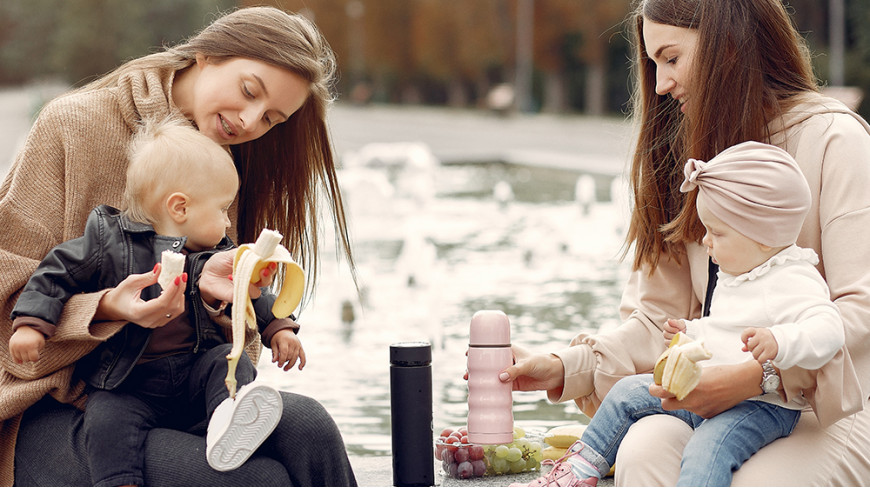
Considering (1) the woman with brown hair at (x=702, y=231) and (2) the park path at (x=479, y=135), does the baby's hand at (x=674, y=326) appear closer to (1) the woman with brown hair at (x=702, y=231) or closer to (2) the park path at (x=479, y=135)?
(1) the woman with brown hair at (x=702, y=231)

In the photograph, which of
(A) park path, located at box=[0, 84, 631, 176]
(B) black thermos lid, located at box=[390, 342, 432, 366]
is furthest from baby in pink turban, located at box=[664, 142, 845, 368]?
(A) park path, located at box=[0, 84, 631, 176]

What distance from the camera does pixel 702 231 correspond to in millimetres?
3104

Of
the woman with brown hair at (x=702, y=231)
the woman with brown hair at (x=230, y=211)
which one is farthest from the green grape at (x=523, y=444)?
the woman with brown hair at (x=230, y=211)

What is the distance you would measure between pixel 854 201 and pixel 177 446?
1743mm

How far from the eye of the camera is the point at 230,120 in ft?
10.3

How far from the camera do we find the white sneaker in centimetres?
248

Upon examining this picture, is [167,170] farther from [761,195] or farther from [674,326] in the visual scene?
[761,195]

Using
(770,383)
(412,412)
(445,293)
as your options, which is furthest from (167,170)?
(445,293)

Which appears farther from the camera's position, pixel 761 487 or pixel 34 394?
pixel 34 394

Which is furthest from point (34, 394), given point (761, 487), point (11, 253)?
point (761, 487)

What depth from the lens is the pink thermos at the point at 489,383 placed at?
3.06 m

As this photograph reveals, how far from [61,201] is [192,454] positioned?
76 centimetres

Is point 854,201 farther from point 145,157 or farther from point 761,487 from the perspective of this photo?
point 145,157

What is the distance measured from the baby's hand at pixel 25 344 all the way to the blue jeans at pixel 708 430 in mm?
1398
